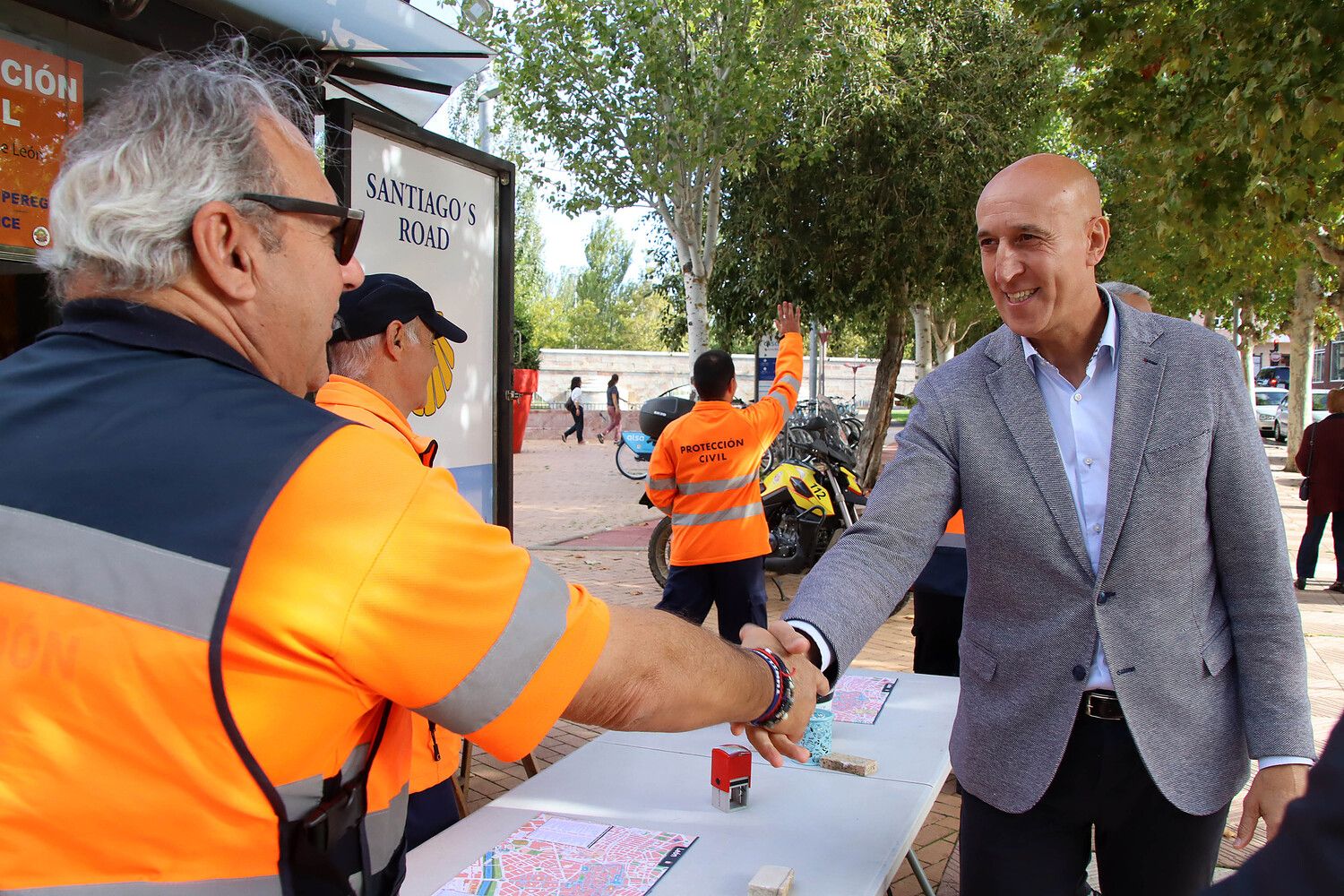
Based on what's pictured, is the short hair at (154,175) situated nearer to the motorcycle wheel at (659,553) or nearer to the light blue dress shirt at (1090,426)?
the light blue dress shirt at (1090,426)

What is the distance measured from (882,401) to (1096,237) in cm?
1392

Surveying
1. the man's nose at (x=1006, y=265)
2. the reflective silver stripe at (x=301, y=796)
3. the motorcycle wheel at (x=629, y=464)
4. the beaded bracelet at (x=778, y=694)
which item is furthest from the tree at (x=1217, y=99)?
the motorcycle wheel at (x=629, y=464)

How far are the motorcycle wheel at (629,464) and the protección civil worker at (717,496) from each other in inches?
517

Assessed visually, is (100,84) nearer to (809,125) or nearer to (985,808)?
(985,808)

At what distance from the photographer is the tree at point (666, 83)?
39.2 ft

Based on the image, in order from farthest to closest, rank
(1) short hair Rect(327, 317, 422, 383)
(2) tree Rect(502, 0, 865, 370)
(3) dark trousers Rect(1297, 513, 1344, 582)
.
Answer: (2) tree Rect(502, 0, 865, 370), (3) dark trousers Rect(1297, 513, 1344, 582), (1) short hair Rect(327, 317, 422, 383)

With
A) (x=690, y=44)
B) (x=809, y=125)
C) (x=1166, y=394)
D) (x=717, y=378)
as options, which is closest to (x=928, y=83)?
(x=809, y=125)

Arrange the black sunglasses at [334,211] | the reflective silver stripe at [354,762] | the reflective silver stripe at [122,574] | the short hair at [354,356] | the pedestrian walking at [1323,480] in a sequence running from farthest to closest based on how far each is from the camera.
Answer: the pedestrian walking at [1323,480]
the short hair at [354,356]
the black sunglasses at [334,211]
the reflective silver stripe at [354,762]
the reflective silver stripe at [122,574]

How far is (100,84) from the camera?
3.72 m

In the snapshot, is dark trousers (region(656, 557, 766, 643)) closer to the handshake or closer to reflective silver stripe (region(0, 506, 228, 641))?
the handshake

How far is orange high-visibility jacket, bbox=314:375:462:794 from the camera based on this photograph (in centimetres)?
256

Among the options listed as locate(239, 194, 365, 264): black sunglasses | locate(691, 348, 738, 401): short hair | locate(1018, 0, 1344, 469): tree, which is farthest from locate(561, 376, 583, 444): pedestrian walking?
locate(239, 194, 365, 264): black sunglasses

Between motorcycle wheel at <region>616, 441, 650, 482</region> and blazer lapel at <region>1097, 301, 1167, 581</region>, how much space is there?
16.9 meters

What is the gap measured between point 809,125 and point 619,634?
41.7 ft
